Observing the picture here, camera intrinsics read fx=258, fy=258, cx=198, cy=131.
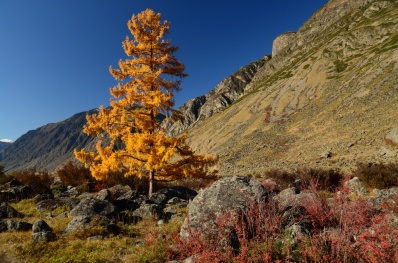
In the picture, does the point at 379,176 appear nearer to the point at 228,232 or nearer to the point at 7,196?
the point at 228,232

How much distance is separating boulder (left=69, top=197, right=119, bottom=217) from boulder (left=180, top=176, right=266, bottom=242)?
13.5 feet

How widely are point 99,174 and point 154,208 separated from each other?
4171 mm

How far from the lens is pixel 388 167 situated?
15.2 m

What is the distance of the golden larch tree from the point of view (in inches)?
491

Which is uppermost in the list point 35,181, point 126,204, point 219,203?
point 35,181

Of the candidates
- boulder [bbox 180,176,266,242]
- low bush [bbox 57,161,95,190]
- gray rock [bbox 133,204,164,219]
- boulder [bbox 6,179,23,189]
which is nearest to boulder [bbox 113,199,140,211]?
gray rock [bbox 133,204,164,219]

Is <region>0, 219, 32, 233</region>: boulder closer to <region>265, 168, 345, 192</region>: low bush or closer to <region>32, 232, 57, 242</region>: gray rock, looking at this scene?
<region>32, 232, 57, 242</region>: gray rock

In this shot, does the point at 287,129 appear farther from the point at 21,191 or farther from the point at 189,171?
the point at 21,191

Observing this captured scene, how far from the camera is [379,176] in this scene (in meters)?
14.3

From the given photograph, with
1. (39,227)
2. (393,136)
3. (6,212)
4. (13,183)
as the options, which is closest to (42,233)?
(39,227)

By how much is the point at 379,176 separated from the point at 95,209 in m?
14.6

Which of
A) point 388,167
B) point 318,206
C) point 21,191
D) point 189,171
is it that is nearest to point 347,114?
point 388,167

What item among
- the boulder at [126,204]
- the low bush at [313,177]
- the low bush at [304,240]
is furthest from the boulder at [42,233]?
the low bush at [313,177]

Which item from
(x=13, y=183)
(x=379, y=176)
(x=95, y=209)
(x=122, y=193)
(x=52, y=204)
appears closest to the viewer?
(x=95, y=209)
